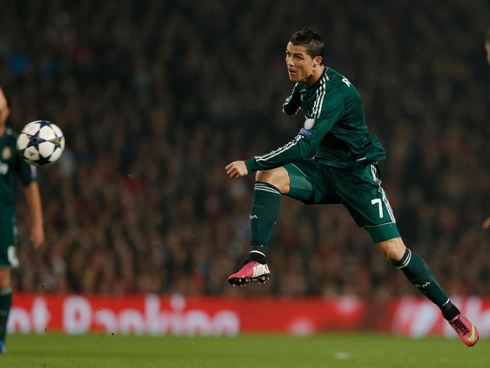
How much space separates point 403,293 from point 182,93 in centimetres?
594

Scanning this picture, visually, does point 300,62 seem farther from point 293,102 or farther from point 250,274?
point 250,274

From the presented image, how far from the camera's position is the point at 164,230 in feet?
50.2

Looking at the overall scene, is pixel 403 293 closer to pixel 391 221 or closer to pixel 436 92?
pixel 436 92

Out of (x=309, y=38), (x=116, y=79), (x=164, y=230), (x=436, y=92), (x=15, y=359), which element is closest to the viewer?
(x=309, y=38)

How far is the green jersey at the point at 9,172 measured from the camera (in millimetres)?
8039

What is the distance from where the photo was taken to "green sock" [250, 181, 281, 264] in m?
6.64

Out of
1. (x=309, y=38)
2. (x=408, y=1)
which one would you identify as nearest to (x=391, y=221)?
(x=309, y=38)

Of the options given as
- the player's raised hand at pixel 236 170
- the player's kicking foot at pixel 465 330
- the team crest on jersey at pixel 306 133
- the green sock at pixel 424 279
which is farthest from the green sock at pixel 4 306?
the player's kicking foot at pixel 465 330

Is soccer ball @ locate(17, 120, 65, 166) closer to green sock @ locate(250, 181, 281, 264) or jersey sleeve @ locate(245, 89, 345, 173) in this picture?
green sock @ locate(250, 181, 281, 264)

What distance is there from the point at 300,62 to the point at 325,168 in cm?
88

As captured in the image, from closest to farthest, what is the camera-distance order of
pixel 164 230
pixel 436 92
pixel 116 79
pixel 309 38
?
pixel 309 38 → pixel 164 230 → pixel 116 79 → pixel 436 92

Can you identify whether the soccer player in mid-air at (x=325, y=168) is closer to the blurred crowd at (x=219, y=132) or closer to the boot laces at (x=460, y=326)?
the boot laces at (x=460, y=326)

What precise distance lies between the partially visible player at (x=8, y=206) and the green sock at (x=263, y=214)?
240cm

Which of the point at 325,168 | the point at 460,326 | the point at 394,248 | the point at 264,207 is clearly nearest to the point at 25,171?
the point at 264,207
